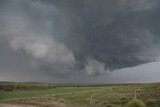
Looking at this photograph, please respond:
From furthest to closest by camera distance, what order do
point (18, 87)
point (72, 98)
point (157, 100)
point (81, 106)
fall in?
1. point (18, 87)
2. point (72, 98)
3. point (157, 100)
4. point (81, 106)

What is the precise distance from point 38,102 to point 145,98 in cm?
2208

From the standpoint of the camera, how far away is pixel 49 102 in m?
75.1

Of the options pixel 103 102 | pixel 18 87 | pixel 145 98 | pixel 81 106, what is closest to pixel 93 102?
pixel 103 102

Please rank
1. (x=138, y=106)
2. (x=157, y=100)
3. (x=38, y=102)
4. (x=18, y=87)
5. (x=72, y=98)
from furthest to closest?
(x=18, y=87), (x=72, y=98), (x=38, y=102), (x=157, y=100), (x=138, y=106)

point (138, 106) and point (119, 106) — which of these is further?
point (119, 106)

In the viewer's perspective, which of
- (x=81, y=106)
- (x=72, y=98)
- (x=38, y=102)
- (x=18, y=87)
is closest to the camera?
(x=81, y=106)

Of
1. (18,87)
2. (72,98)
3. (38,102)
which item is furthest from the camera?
(18,87)

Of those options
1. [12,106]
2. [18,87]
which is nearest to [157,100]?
[12,106]

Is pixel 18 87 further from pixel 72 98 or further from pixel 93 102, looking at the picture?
pixel 93 102

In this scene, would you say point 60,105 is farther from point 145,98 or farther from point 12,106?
point 145,98

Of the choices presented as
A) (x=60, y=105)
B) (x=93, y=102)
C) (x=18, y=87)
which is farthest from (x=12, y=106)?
(x=18, y=87)

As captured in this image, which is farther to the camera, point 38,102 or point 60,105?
point 38,102

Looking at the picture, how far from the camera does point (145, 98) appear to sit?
250 feet

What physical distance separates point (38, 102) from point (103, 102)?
46.0 feet
